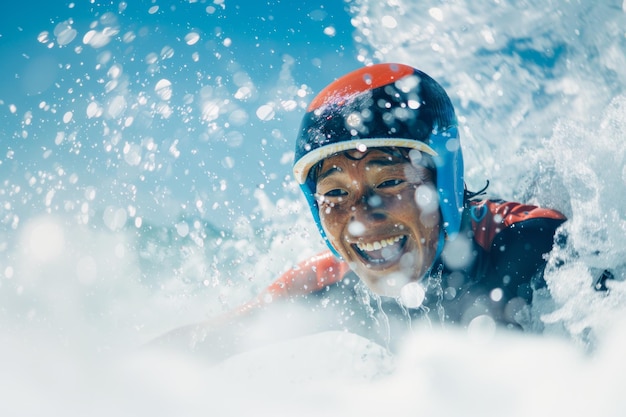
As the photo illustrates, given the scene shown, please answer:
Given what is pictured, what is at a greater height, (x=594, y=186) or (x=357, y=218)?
(x=357, y=218)

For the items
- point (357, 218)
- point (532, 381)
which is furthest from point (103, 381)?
point (532, 381)

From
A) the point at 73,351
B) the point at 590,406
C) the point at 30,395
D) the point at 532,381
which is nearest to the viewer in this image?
the point at 590,406

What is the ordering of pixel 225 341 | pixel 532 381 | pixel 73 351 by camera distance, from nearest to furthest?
1. pixel 532 381
2. pixel 73 351
3. pixel 225 341

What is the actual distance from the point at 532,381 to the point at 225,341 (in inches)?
101

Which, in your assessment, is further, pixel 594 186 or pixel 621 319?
pixel 594 186

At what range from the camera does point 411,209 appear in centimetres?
323

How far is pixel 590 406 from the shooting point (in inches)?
90.4

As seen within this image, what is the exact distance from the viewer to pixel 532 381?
279cm

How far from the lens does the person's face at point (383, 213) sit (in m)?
3.20

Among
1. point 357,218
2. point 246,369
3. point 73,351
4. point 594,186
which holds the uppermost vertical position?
point 357,218

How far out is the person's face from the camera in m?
3.20

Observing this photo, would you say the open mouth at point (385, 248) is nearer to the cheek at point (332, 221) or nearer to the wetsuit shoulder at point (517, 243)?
the cheek at point (332, 221)

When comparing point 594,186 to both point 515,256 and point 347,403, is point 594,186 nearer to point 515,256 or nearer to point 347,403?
point 515,256

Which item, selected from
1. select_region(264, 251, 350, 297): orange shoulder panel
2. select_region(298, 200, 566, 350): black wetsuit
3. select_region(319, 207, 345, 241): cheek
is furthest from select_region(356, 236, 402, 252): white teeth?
select_region(264, 251, 350, 297): orange shoulder panel
